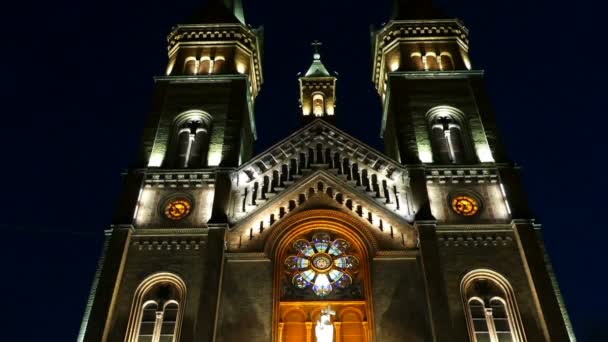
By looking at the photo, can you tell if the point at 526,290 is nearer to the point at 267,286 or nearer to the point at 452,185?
the point at 452,185

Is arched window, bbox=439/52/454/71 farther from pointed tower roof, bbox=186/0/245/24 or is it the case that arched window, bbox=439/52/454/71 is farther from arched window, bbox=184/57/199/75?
arched window, bbox=184/57/199/75

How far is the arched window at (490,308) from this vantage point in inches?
917

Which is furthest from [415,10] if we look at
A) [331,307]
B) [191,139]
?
[331,307]

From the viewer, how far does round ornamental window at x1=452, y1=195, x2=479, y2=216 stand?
87.9 ft

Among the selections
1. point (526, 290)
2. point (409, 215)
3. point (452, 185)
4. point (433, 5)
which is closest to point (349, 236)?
point (409, 215)

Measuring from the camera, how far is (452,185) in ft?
91.2

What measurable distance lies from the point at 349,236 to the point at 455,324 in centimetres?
553

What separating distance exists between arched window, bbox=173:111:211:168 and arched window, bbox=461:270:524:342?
40.9 feet

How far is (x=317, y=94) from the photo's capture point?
132ft

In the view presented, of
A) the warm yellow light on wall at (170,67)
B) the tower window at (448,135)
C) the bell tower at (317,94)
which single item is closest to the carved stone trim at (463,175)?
the tower window at (448,135)

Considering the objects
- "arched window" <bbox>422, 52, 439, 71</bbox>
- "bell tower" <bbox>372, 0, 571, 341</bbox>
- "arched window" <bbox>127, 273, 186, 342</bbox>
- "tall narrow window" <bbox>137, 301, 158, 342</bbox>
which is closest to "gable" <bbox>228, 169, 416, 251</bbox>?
"bell tower" <bbox>372, 0, 571, 341</bbox>

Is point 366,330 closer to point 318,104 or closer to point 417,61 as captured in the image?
point 417,61

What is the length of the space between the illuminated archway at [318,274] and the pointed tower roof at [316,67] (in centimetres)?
1584

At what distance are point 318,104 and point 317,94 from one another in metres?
0.69
